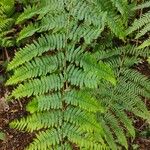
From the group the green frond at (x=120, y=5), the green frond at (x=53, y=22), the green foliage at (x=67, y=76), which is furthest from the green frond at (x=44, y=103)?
the green frond at (x=120, y=5)

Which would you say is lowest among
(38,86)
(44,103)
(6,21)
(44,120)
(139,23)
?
(44,120)

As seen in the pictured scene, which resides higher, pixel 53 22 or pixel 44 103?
pixel 53 22

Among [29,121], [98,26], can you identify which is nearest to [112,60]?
[98,26]

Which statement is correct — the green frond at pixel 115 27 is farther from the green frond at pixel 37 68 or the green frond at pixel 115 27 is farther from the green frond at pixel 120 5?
the green frond at pixel 37 68

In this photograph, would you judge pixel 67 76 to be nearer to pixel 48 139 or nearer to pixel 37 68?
pixel 37 68

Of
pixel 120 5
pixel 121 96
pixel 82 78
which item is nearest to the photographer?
pixel 82 78

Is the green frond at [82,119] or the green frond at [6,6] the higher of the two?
the green frond at [6,6]

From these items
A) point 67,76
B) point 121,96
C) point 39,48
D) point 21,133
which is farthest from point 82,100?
point 21,133
